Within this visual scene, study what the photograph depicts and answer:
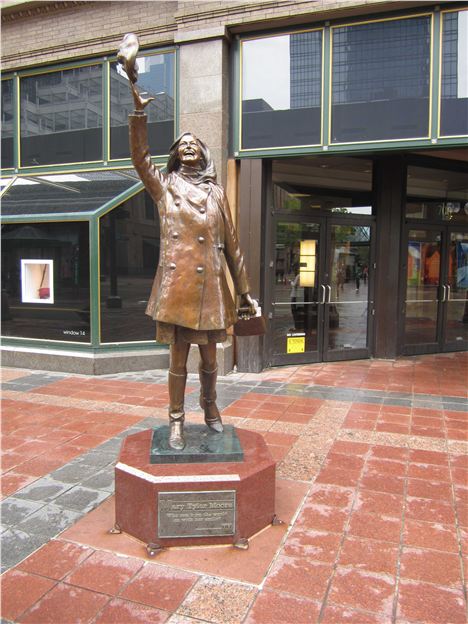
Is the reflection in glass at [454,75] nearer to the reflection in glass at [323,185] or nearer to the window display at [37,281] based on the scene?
the reflection in glass at [323,185]

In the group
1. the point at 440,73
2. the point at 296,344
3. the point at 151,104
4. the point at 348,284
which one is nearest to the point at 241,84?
the point at 151,104

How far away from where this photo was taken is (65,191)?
8312 mm

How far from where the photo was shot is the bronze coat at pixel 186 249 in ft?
10.7

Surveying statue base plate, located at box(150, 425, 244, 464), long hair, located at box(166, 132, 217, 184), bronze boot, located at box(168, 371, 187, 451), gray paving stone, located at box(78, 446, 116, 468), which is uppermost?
long hair, located at box(166, 132, 217, 184)

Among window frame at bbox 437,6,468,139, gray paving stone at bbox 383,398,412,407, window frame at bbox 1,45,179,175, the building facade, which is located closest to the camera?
gray paving stone at bbox 383,398,412,407

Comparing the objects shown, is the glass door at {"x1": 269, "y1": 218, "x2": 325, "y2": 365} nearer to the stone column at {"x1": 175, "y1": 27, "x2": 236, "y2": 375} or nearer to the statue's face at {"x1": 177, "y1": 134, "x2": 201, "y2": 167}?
the stone column at {"x1": 175, "y1": 27, "x2": 236, "y2": 375}

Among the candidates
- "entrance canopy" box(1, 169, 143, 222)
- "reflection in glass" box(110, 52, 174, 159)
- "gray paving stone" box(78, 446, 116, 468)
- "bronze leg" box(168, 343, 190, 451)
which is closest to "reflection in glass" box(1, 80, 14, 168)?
"entrance canopy" box(1, 169, 143, 222)

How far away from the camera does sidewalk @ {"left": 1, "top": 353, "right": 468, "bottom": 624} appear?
2555 mm

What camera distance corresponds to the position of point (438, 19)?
6965 mm

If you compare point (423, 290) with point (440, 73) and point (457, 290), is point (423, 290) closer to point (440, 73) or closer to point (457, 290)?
point (457, 290)

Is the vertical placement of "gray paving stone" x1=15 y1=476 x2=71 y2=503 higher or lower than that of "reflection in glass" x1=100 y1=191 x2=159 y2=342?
lower

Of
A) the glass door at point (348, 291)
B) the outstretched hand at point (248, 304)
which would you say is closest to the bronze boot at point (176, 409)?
the outstretched hand at point (248, 304)

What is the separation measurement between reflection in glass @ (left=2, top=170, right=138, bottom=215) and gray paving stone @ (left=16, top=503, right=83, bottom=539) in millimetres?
5053

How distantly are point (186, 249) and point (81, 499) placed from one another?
75.0 inches
